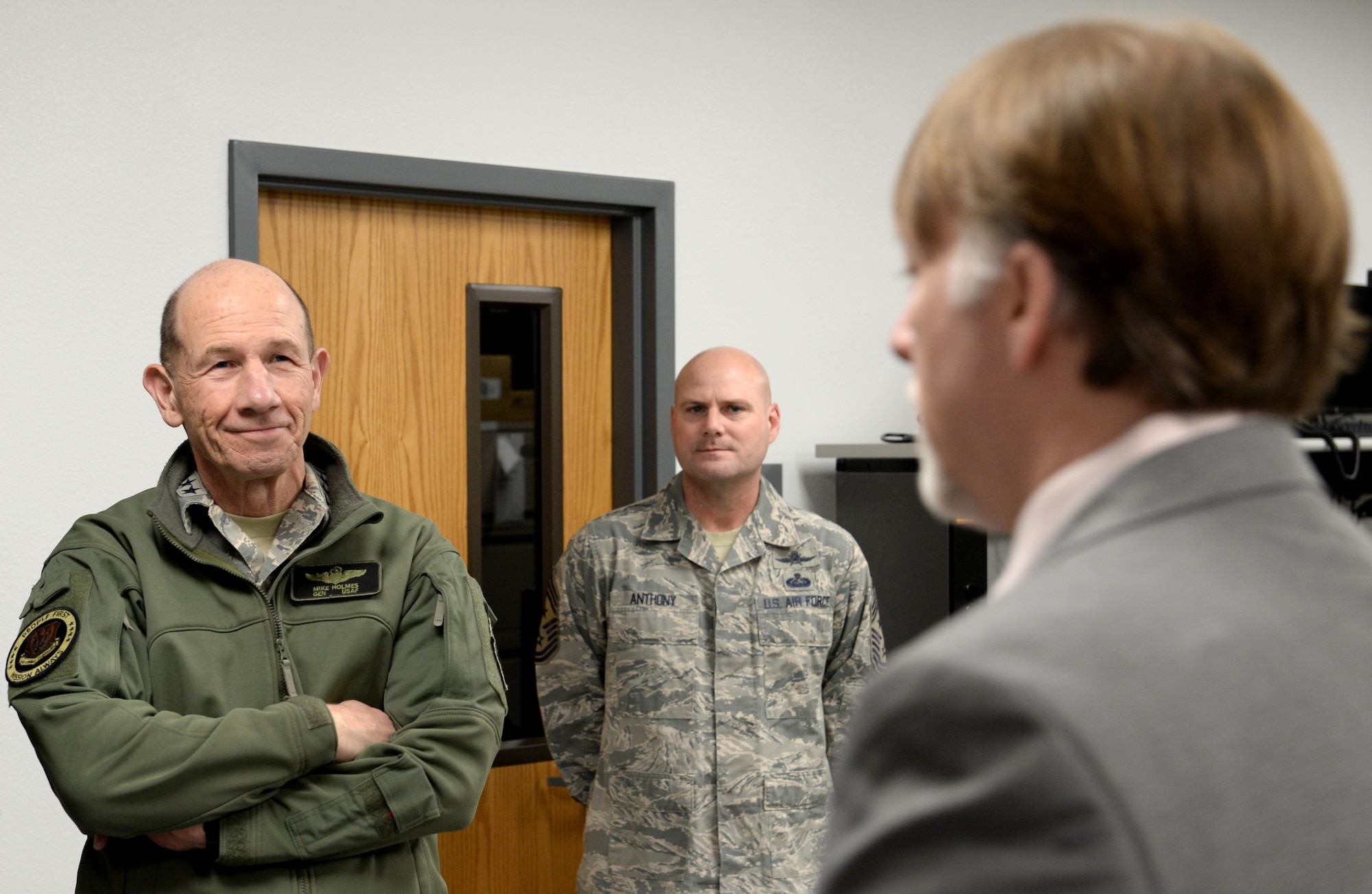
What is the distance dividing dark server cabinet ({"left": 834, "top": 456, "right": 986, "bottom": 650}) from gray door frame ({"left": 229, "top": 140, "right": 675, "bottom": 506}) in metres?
0.46

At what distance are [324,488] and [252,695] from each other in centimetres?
33

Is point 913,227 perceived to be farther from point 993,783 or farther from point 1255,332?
point 993,783

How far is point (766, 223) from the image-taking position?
2.72m

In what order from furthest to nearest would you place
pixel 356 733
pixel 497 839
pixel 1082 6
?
pixel 1082 6, pixel 497 839, pixel 356 733

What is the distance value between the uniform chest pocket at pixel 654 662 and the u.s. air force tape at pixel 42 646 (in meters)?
0.98

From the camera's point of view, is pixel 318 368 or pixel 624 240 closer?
pixel 318 368

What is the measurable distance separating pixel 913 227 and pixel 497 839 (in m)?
2.20

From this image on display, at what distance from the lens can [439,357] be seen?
2.48 m

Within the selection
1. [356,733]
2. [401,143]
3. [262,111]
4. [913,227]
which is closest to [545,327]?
[401,143]

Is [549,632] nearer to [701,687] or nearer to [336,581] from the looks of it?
[701,687]

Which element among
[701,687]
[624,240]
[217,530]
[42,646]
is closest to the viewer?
[42,646]

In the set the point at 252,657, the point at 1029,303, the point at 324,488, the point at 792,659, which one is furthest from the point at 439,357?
the point at 1029,303

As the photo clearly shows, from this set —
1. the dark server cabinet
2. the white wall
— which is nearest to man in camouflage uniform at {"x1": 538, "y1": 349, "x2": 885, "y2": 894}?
the dark server cabinet

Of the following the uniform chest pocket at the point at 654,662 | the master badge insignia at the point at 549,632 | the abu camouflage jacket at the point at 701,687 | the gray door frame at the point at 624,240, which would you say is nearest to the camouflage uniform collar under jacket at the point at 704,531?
the abu camouflage jacket at the point at 701,687
